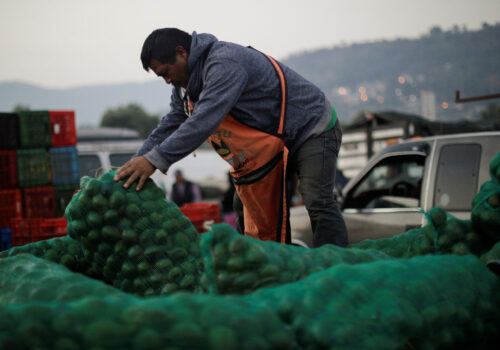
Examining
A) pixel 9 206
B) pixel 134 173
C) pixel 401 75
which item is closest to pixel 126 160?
pixel 9 206

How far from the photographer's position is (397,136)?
13352 millimetres

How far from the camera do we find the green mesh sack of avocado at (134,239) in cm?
125

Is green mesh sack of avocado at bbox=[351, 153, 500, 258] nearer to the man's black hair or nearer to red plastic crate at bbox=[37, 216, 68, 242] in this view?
the man's black hair

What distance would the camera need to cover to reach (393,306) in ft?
2.41

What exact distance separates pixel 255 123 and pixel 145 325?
1.71 meters

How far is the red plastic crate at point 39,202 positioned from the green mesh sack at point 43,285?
5.47 m

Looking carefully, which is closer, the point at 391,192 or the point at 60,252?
the point at 60,252

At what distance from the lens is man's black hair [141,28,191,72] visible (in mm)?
2043

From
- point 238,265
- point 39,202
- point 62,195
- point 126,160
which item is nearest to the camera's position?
point 238,265

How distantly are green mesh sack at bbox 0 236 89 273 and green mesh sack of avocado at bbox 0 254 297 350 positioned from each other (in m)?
0.74

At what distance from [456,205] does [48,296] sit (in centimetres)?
429

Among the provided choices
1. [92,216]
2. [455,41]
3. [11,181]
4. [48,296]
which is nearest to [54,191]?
[11,181]

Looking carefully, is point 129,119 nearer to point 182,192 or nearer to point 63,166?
point 182,192

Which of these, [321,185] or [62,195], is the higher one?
[321,185]
